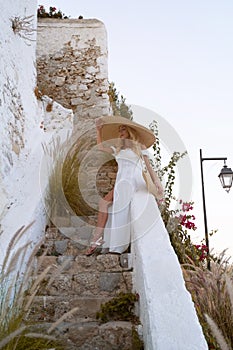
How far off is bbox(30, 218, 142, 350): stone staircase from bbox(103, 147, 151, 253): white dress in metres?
0.23

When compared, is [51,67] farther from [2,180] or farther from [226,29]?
[2,180]

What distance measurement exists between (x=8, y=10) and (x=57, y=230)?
201cm

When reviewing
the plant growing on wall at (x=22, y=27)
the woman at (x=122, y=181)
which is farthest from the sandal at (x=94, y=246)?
the plant growing on wall at (x=22, y=27)

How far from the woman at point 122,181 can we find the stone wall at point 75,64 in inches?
86.0

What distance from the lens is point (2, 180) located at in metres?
3.27

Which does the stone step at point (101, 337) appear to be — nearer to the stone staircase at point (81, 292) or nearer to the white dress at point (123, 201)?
the stone staircase at point (81, 292)

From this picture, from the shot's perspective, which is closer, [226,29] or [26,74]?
[26,74]

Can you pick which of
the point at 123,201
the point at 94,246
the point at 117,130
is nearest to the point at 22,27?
the point at 117,130

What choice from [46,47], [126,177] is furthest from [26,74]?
[46,47]

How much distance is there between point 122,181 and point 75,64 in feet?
11.4

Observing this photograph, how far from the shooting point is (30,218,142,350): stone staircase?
7.77ft

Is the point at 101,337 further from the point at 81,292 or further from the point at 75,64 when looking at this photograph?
the point at 75,64

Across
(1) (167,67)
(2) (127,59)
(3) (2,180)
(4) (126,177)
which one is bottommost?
(3) (2,180)

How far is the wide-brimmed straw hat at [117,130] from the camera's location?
4262 millimetres
